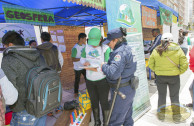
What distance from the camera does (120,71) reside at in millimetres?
1731

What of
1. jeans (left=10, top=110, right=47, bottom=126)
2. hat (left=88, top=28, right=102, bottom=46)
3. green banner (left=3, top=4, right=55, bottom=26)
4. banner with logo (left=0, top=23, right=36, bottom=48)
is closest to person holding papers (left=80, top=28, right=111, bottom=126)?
hat (left=88, top=28, right=102, bottom=46)

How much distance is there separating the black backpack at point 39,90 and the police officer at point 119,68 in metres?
0.73

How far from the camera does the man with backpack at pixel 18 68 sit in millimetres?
1448

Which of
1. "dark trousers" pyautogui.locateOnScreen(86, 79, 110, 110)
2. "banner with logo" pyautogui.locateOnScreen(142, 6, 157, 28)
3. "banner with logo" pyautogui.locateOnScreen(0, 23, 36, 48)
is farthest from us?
"banner with logo" pyautogui.locateOnScreen(0, 23, 36, 48)

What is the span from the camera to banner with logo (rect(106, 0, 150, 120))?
8.03 ft

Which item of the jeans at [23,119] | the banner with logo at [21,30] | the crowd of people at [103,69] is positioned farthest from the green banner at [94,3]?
the banner with logo at [21,30]

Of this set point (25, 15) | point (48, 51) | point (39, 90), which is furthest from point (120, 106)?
point (25, 15)

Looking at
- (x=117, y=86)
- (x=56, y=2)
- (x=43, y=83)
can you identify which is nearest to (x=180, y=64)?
(x=117, y=86)

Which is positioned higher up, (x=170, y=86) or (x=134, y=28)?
(x=134, y=28)

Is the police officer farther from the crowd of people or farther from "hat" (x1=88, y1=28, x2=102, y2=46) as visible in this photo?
"hat" (x1=88, y1=28, x2=102, y2=46)

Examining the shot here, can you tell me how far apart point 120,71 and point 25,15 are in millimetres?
3069

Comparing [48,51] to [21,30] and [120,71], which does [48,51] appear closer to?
[120,71]

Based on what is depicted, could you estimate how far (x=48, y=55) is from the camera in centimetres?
281

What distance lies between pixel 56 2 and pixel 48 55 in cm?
189
